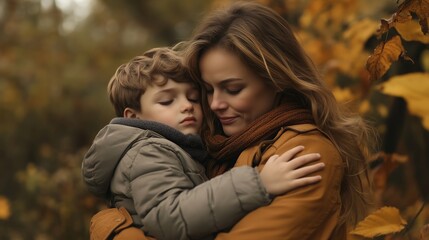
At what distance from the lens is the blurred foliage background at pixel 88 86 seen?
462cm

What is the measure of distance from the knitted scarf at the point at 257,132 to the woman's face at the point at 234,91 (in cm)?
6

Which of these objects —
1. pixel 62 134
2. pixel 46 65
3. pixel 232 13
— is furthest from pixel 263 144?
pixel 46 65

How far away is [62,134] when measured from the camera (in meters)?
10.6

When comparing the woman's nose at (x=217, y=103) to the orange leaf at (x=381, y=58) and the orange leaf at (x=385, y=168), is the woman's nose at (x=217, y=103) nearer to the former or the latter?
the orange leaf at (x=381, y=58)

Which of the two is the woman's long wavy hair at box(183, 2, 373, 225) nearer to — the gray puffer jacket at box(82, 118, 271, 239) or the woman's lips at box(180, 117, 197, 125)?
the woman's lips at box(180, 117, 197, 125)

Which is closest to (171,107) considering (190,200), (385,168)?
(190,200)

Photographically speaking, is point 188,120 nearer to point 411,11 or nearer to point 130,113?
point 130,113

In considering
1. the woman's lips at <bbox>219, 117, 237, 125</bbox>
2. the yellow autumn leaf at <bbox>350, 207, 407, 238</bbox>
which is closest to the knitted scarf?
the woman's lips at <bbox>219, 117, 237, 125</bbox>

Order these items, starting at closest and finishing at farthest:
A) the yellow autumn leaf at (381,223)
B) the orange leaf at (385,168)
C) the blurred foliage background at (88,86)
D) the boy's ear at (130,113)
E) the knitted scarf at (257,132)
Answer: the yellow autumn leaf at (381,223)
the knitted scarf at (257,132)
the boy's ear at (130,113)
the orange leaf at (385,168)
the blurred foliage background at (88,86)

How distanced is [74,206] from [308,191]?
3.54m

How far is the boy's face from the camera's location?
8.86 feet

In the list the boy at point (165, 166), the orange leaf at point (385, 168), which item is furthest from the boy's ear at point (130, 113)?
the orange leaf at point (385, 168)

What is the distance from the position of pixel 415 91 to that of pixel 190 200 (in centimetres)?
83

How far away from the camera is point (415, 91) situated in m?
2.37
